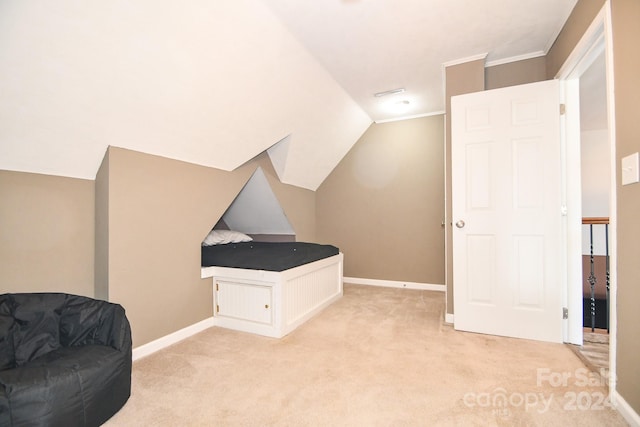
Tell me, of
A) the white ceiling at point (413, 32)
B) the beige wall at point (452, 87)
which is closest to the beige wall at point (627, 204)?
the white ceiling at point (413, 32)

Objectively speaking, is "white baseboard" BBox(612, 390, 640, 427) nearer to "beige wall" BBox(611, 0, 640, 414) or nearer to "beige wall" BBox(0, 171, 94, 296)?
"beige wall" BBox(611, 0, 640, 414)

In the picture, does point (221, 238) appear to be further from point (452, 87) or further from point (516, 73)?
point (516, 73)

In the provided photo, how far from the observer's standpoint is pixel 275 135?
10.3ft

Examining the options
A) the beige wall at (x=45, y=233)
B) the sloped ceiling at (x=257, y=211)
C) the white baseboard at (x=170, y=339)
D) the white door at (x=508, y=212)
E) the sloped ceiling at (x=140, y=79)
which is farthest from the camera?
the sloped ceiling at (x=257, y=211)

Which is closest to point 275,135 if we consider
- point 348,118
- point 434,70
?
point 348,118

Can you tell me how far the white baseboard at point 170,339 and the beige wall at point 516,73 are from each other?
3.41 metres

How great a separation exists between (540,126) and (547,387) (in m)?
1.86

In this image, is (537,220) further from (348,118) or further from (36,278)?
(36,278)

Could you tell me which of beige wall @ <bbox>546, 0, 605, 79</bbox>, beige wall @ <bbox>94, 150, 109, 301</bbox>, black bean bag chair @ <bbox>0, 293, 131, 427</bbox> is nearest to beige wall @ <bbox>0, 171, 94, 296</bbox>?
beige wall @ <bbox>94, 150, 109, 301</bbox>

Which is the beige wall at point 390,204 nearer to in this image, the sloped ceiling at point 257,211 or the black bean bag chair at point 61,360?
the sloped ceiling at point 257,211

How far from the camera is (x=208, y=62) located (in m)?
2.03

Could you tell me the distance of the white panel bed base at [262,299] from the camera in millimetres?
2498

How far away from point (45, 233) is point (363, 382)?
7.18 ft

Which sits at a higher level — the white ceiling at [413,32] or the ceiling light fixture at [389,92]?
the white ceiling at [413,32]
